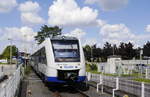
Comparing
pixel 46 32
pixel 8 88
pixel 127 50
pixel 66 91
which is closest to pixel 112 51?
pixel 127 50

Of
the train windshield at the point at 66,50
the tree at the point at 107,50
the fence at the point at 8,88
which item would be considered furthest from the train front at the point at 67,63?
the tree at the point at 107,50

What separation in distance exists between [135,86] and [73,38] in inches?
250

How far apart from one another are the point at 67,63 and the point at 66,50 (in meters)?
1.06

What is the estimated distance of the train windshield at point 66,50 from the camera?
20109 mm

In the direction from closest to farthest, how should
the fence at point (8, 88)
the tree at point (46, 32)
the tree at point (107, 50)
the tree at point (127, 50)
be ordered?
the fence at point (8, 88), the tree at point (46, 32), the tree at point (127, 50), the tree at point (107, 50)

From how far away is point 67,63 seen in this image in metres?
19.8

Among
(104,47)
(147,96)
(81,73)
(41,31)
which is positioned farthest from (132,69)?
(104,47)

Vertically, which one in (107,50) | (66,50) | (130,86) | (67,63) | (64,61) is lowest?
(130,86)

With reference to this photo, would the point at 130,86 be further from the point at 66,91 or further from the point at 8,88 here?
the point at 8,88

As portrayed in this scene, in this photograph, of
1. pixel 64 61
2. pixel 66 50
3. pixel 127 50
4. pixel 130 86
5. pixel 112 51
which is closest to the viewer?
pixel 130 86

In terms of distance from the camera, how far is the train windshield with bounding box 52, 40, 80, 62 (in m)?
20.1

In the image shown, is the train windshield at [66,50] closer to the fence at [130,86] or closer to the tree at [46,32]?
the fence at [130,86]

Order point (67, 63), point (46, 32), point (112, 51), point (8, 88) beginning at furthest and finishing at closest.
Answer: point (112, 51), point (46, 32), point (67, 63), point (8, 88)

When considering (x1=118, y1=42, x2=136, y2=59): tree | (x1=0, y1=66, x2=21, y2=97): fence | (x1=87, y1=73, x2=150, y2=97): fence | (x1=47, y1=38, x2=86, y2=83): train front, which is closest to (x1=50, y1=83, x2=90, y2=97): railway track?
(x1=47, y1=38, x2=86, y2=83): train front
